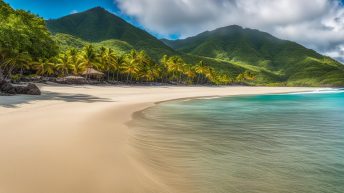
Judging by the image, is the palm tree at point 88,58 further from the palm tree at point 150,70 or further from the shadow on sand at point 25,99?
the shadow on sand at point 25,99

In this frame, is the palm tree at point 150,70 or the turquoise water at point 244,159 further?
the palm tree at point 150,70

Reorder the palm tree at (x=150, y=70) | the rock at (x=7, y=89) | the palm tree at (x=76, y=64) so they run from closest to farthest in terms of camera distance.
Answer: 1. the rock at (x=7, y=89)
2. the palm tree at (x=76, y=64)
3. the palm tree at (x=150, y=70)

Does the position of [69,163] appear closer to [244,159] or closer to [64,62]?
[244,159]

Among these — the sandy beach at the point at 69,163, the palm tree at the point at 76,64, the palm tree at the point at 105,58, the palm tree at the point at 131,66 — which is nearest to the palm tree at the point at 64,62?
the palm tree at the point at 76,64

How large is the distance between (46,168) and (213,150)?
4820mm

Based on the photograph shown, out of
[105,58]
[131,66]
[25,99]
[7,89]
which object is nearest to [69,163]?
[25,99]

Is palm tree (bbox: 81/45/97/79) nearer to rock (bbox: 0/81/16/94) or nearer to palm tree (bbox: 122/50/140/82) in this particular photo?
palm tree (bbox: 122/50/140/82)

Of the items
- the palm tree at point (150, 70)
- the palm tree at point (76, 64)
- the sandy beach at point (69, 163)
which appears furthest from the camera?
the palm tree at point (150, 70)

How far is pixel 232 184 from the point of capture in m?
5.57

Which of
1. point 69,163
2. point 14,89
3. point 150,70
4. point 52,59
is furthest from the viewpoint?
point 150,70

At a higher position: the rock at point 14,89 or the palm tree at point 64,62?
the palm tree at point 64,62

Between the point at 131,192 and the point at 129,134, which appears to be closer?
the point at 131,192

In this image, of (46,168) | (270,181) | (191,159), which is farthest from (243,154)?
(46,168)

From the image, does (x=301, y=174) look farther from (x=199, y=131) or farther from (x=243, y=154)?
(x=199, y=131)
